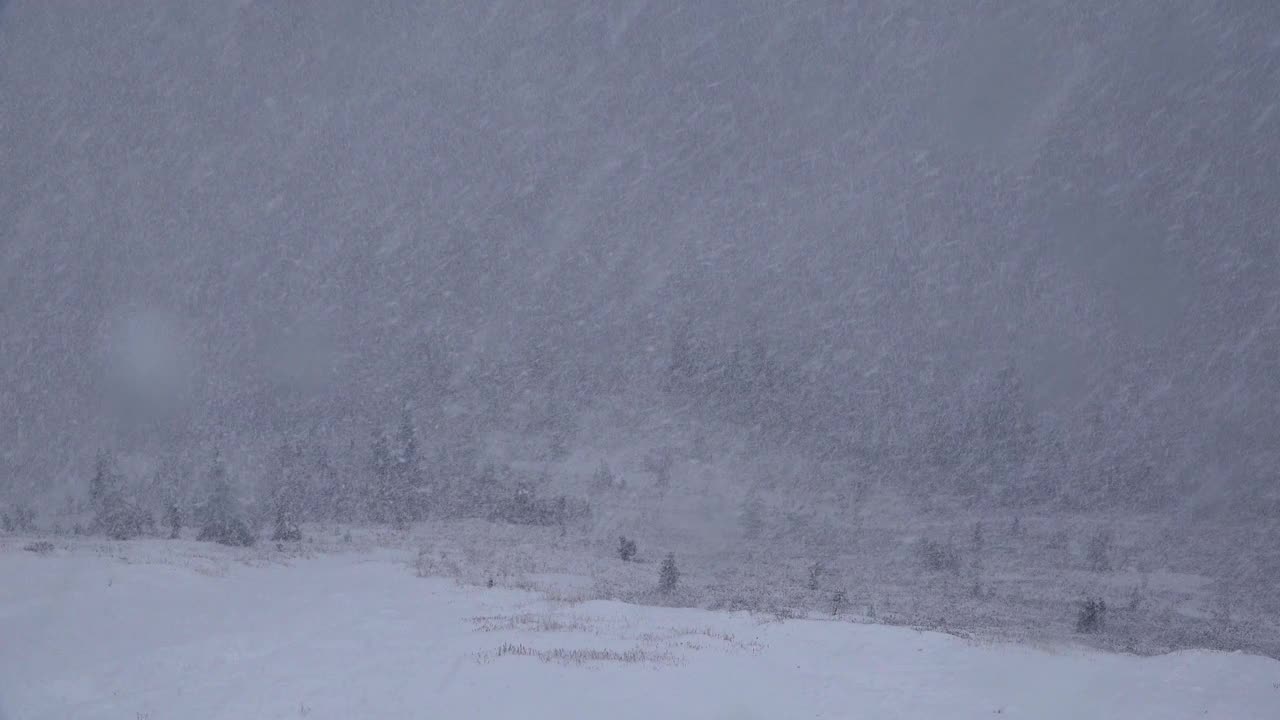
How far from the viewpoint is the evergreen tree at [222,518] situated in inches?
1486

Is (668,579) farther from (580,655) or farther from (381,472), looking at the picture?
(381,472)

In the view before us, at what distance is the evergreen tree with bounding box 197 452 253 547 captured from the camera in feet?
124

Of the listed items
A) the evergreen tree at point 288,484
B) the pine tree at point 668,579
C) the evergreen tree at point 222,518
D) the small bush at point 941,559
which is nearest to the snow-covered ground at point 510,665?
the pine tree at point 668,579

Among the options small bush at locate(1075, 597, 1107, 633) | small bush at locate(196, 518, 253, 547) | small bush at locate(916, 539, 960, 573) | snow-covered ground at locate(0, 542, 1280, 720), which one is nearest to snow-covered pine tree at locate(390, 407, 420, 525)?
small bush at locate(196, 518, 253, 547)

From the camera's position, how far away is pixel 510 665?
18.5 m

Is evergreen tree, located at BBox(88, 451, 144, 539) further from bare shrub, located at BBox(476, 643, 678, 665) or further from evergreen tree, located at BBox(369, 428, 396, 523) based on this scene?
bare shrub, located at BBox(476, 643, 678, 665)

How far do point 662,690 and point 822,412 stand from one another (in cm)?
7635

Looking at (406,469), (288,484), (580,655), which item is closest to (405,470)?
(406,469)

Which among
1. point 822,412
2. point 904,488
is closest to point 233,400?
point 822,412

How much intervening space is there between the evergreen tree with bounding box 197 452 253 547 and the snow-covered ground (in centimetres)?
1145

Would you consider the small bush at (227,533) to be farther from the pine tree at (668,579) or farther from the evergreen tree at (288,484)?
the pine tree at (668,579)

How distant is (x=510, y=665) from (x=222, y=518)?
23.2 m

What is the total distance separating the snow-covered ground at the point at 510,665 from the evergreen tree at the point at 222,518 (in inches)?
451

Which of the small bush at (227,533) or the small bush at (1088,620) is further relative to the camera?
the small bush at (227,533)
